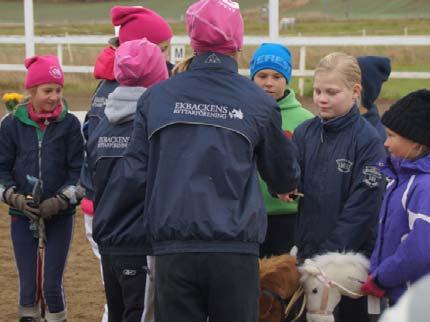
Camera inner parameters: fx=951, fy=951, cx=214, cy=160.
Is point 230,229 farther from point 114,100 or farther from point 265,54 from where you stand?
point 265,54

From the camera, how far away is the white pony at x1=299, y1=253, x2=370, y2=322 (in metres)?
3.87

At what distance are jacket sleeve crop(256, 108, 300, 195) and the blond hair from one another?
0.77m

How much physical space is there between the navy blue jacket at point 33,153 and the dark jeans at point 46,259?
149 millimetres

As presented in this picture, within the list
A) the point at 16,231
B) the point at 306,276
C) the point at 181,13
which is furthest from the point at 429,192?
the point at 181,13

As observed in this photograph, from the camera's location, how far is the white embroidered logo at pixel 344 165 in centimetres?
420

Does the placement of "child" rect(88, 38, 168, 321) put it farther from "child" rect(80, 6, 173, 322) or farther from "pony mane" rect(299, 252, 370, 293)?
"pony mane" rect(299, 252, 370, 293)

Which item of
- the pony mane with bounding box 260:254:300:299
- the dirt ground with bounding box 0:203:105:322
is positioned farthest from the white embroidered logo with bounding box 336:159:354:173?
the dirt ground with bounding box 0:203:105:322

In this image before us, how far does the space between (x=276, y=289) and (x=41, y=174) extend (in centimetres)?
200

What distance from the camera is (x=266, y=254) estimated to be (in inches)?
183

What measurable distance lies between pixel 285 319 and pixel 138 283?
63 centimetres

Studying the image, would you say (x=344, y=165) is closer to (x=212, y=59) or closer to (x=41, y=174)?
(x=212, y=59)

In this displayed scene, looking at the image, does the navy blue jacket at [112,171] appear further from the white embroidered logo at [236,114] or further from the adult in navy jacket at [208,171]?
the white embroidered logo at [236,114]

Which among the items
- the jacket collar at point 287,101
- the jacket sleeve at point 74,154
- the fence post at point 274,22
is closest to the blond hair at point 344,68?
the jacket collar at point 287,101

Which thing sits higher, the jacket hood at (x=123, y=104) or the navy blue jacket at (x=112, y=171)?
the jacket hood at (x=123, y=104)
